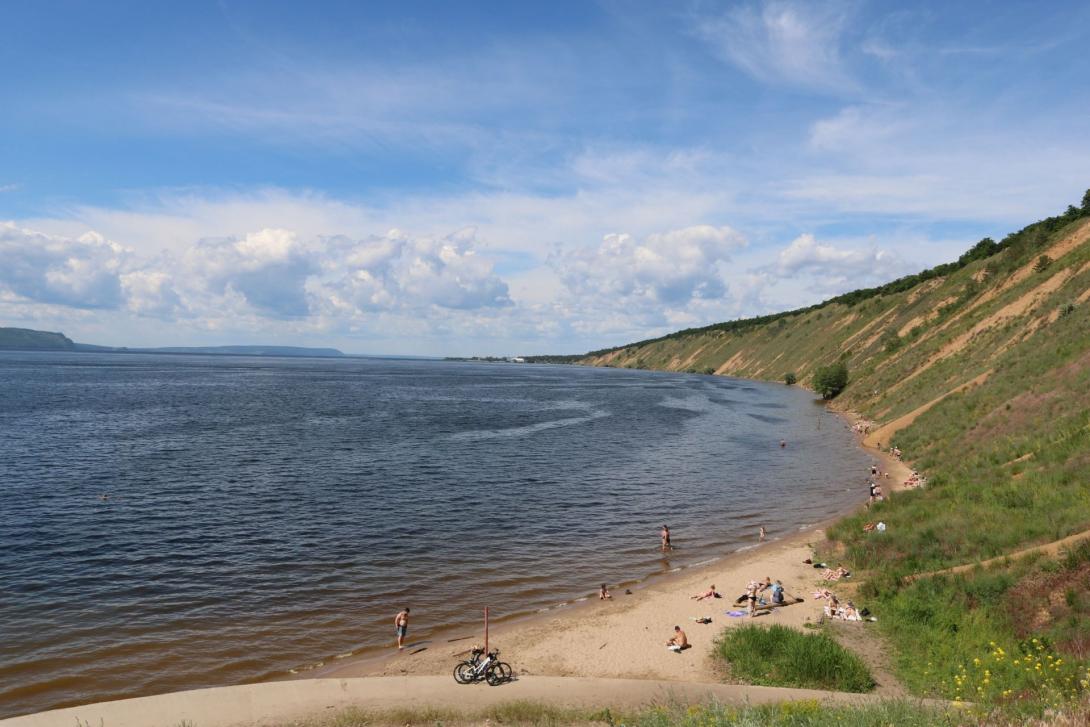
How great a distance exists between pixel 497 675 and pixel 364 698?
3.99 meters

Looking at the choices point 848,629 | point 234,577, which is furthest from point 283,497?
point 848,629

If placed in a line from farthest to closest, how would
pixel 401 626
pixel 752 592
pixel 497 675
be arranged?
pixel 752 592 → pixel 401 626 → pixel 497 675

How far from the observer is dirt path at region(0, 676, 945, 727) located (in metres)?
15.9

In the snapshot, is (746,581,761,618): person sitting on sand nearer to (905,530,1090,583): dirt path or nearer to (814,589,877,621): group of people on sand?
(814,589,877,621): group of people on sand

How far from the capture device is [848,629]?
70.6ft

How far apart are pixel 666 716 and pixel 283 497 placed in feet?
112

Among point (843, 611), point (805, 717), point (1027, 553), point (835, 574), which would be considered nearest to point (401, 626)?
point (805, 717)

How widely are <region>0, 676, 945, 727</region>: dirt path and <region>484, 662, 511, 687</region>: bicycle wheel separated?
32cm

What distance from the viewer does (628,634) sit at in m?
23.0

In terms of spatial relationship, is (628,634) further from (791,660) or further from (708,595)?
(791,660)

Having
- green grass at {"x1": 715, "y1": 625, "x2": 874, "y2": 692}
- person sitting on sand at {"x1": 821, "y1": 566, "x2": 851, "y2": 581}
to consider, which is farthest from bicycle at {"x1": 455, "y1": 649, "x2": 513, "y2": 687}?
person sitting on sand at {"x1": 821, "y1": 566, "x2": 851, "y2": 581}

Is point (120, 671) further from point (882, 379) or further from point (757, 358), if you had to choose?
point (757, 358)

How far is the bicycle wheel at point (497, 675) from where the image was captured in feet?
60.4

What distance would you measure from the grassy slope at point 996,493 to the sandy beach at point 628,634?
3.77 m
